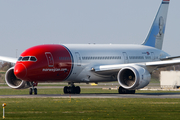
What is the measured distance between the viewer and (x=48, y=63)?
40750mm

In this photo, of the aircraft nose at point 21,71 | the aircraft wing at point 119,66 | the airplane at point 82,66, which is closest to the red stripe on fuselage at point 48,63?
the airplane at point 82,66

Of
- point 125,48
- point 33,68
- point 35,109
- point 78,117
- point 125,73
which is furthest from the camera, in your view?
point 125,48

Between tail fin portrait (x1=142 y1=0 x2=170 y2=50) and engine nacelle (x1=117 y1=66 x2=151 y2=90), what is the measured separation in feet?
43.3

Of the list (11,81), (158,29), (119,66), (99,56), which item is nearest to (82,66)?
(99,56)

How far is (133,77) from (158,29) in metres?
15.2

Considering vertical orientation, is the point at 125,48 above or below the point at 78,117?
above

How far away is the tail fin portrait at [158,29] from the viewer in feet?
186

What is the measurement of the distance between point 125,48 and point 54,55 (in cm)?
1225

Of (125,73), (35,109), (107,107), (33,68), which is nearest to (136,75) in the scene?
(125,73)

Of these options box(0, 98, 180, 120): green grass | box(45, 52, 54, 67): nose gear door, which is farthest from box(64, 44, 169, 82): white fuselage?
box(0, 98, 180, 120): green grass

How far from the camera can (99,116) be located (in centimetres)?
2372

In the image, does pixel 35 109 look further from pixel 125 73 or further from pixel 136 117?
pixel 125 73

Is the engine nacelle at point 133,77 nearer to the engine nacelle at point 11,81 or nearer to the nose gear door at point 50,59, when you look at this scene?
the nose gear door at point 50,59

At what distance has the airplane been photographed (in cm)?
4028
